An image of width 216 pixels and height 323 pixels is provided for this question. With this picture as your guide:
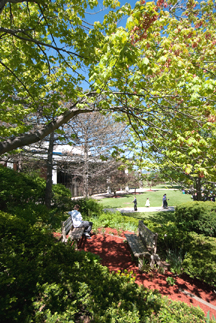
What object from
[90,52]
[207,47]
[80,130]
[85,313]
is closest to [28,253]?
[85,313]

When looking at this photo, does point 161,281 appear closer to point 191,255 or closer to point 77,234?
point 191,255

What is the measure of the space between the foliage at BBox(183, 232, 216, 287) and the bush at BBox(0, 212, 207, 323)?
1581 millimetres

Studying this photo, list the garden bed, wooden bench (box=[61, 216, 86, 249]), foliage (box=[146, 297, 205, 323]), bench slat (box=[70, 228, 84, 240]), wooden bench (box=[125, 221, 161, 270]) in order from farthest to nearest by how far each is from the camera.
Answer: bench slat (box=[70, 228, 84, 240]), wooden bench (box=[61, 216, 86, 249]), wooden bench (box=[125, 221, 161, 270]), the garden bed, foliage (box=[146, 297, 205, 323])

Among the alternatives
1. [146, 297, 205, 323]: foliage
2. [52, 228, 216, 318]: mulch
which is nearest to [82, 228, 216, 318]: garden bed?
[52, 228, 216, 318]: mulch

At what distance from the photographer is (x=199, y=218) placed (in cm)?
670

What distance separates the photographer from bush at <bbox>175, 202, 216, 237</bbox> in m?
6.42

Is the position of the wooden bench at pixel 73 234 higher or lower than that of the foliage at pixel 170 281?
higher

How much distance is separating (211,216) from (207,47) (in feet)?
20.4

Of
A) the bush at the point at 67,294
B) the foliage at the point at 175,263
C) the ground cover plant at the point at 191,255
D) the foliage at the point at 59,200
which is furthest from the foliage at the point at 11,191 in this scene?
the foliage at the point at 175,263

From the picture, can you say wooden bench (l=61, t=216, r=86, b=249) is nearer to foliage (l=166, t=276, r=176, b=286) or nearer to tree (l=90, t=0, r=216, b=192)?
foliage (l=166, t=276, r=176, b=286)

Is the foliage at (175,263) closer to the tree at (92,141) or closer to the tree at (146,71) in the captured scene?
the tree at (146,71)

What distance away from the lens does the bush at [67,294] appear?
180 cm

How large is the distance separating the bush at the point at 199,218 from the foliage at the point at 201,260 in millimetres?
1753

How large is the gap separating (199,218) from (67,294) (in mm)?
6253
